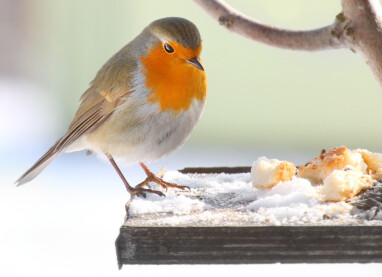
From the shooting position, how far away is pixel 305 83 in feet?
26.1

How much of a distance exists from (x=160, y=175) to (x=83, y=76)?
233 inches

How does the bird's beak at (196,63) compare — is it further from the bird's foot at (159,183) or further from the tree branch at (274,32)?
the bird's foot at (159,183)

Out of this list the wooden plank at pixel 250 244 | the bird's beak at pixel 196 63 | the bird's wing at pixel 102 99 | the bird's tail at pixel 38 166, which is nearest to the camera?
the wooden plank at pixel 250 244

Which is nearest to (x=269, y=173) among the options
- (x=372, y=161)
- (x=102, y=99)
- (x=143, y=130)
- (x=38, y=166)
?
(x=372, y=161)

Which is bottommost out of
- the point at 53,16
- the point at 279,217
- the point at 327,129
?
the point at 279,217

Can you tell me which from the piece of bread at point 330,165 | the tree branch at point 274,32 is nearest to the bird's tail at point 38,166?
the tree branch at point 274,32

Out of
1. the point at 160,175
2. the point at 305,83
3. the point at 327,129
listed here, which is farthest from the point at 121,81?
the point at 327,129

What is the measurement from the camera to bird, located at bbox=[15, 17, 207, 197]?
2574mm

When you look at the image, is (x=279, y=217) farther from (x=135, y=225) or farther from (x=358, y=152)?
(x=358, y=152)

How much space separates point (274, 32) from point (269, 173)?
2.15ft

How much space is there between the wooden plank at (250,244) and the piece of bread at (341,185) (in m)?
0.31

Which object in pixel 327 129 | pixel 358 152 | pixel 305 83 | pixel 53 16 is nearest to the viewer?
pixel 358 152

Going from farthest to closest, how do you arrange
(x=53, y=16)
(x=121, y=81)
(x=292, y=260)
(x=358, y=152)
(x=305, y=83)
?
(x=53, y=16) < (x=305, y=83) < (x=121, y=81) < (x=358, y=152) < (x=292, y=260)

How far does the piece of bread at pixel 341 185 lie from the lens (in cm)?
213
